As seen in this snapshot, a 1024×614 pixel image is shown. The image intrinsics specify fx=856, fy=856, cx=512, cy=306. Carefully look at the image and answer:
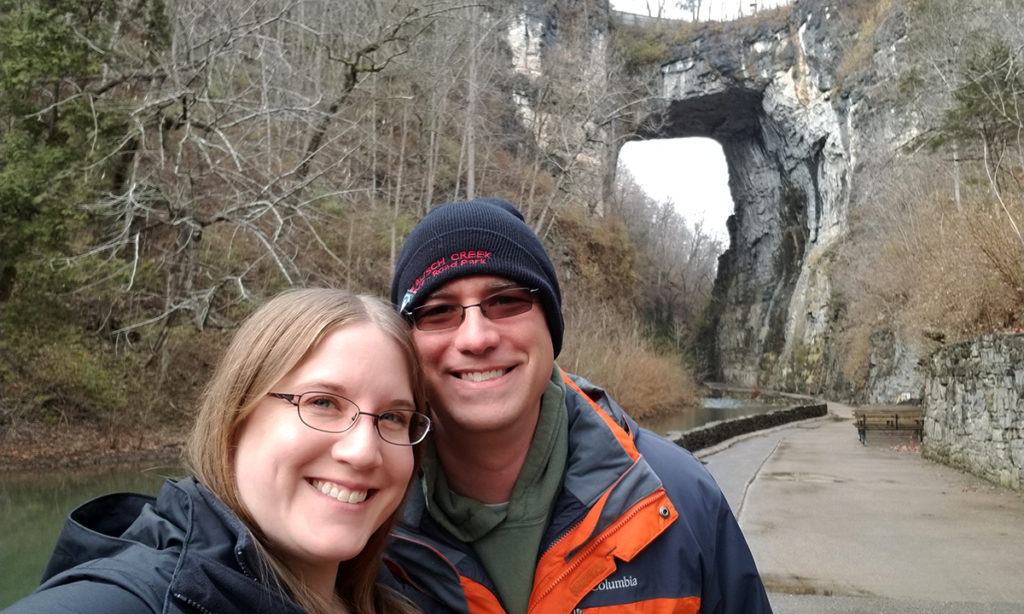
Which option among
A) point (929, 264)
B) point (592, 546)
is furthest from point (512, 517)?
point (929, 264)

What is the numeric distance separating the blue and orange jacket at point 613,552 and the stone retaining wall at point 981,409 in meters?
9.48

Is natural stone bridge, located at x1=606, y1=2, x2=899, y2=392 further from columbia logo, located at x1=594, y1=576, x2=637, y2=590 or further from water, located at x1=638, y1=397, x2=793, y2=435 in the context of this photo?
columbia logo, located at x1=594, y1=576, x2=637, y2=590

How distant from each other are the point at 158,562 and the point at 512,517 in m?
0.95

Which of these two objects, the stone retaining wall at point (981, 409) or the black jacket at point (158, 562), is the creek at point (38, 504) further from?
the stone retaining wall at point (981, 409)

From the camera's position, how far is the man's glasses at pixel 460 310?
1892mm

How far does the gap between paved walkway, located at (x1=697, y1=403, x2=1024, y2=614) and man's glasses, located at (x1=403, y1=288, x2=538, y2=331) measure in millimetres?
4305

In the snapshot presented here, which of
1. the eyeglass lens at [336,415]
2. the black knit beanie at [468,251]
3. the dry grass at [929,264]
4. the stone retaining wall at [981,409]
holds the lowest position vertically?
the stone retaining wall at [981,409]

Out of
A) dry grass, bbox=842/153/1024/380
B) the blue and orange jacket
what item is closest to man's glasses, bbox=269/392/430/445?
the blue and orange jacket

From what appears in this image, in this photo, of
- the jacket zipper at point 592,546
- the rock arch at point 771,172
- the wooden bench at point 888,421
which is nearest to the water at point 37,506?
the jacket zipper at point 592,546

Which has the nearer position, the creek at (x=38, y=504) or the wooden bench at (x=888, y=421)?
the creek at (x=38, y=504)

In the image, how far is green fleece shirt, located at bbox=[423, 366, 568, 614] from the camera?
1892 millimetres

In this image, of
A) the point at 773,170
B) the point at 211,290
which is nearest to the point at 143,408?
the point at 211,290

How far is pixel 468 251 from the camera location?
6.23 ft

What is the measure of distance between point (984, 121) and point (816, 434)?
26.2 feet
